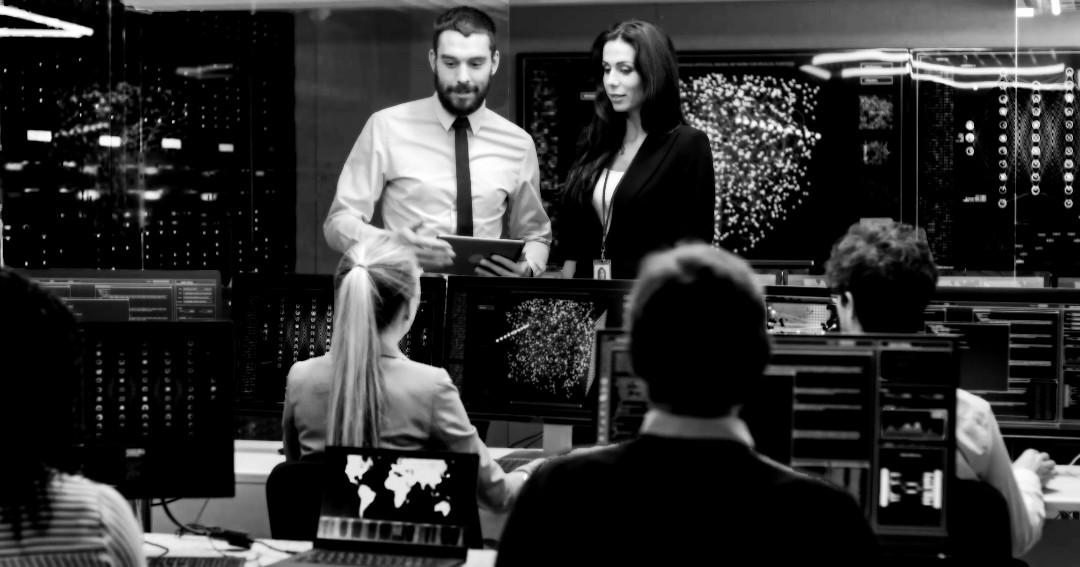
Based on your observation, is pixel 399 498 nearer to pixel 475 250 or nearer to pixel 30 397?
pixel 30 397

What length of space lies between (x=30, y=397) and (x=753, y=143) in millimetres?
4909

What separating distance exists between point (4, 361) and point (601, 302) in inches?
63.2

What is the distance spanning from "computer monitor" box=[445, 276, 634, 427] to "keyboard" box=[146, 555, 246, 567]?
2.69ft

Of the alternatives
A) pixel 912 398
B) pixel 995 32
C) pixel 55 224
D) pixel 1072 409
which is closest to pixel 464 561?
pixel 912 398

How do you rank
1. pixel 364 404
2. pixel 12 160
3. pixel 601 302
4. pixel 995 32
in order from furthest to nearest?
pixel 995 32 → pixel 12 160 → pixel 601 302 → pixel 364 404

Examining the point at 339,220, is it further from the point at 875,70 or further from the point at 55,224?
the point at 875,70

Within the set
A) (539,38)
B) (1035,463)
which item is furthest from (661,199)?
(539,38)

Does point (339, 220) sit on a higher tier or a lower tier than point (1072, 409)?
higher

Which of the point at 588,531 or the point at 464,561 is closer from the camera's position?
the point at 588,531

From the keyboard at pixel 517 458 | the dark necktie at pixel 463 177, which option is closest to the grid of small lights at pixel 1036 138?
the dark necktie at pixel 463 177

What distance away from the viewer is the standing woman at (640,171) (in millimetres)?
3449

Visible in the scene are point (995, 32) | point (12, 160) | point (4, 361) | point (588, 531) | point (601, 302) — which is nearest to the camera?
point (588, 531)

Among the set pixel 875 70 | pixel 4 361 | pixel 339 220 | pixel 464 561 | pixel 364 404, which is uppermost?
pixel 875 70

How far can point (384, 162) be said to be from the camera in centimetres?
387
